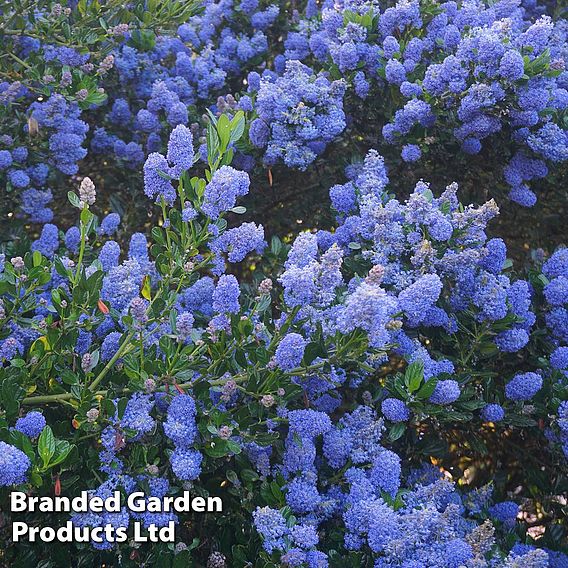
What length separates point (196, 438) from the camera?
2291mm

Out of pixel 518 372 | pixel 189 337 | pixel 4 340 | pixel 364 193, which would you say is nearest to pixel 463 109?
pixel 364 193

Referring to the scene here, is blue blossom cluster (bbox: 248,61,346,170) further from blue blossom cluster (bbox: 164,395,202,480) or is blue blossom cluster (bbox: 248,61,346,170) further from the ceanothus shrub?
blue blossom cluster (bbox: 164,395,202,480)

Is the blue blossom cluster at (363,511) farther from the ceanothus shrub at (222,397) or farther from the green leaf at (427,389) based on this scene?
the green leaf at (427,389)

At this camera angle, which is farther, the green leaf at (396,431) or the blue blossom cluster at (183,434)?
the green leaf at (396,431)

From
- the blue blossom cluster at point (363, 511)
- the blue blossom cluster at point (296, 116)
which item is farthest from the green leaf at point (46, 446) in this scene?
the blue blossom cluster at point (296, 116)

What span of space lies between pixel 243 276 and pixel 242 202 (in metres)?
0.42

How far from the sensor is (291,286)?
2.24 meters

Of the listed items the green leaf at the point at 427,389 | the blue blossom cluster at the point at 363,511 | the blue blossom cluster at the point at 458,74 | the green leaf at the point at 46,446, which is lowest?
the blue blossom cluster at the point at 363,511

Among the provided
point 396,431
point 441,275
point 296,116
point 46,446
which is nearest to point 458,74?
point 296,116

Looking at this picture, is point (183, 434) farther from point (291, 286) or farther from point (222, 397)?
point (291, 286)

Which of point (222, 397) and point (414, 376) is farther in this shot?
point (414, 376)

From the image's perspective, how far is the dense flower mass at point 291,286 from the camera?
7.39 ft

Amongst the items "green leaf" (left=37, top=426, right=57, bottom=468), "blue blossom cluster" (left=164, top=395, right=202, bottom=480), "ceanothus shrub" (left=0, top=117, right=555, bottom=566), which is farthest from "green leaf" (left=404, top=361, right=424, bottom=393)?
"green leaf" (left=37, top=426, right=57, bottom=468)

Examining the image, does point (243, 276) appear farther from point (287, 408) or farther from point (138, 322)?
point (138, 322)
